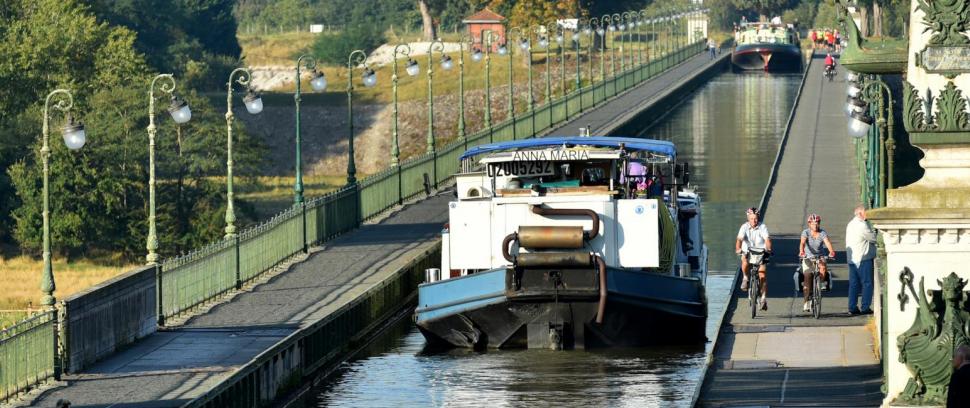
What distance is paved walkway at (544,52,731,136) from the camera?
9456cm

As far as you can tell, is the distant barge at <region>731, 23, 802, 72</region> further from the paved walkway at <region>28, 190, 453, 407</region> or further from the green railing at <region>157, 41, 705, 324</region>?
the paved walkway at <region>28, 190, 453, 407</region>

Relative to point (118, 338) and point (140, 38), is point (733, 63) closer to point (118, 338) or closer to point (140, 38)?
point (140, 38)

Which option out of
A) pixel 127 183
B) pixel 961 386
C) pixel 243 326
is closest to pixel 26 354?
pixel 243 326

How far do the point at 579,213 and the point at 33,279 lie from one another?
139ft

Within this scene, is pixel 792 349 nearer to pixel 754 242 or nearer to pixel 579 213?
pixel 754 242

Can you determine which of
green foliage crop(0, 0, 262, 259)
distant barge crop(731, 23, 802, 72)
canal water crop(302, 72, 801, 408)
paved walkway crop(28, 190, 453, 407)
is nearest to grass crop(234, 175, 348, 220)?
green foliage crop(0, 0, 262, 259)

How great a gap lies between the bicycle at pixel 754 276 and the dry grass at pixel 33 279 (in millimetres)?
26209

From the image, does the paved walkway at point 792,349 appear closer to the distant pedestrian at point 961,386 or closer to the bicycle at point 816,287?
the bicycle at point 816,287

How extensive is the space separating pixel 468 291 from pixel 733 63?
136 metres

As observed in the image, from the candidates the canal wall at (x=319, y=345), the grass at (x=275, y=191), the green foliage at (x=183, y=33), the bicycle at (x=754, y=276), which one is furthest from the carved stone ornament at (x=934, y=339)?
the green foliage at (x=183, y=33)

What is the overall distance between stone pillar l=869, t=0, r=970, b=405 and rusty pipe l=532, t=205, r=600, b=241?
16300 mm

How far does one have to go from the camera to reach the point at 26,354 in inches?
1190

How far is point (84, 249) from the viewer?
87.6 metres

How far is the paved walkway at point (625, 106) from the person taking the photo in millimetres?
94562
